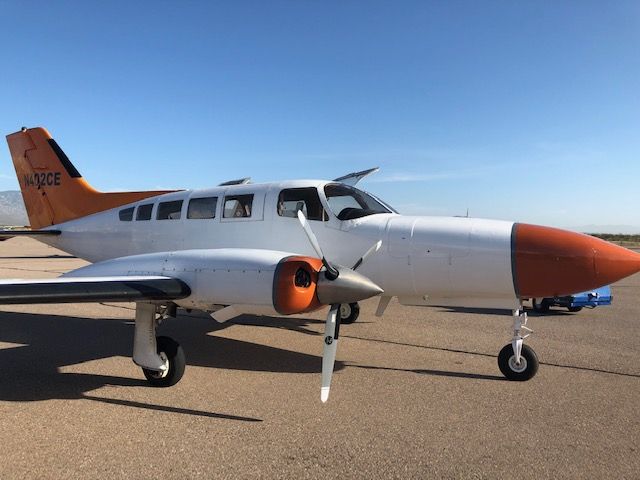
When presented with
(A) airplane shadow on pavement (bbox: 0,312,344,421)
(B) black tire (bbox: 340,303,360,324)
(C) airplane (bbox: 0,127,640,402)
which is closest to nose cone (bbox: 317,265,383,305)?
(C) airplane (bbox: 0,127,640,402)

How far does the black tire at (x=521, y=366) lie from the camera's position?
19.2 ft

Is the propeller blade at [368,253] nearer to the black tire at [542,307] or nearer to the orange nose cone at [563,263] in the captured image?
the orange nose cone at [563,263]

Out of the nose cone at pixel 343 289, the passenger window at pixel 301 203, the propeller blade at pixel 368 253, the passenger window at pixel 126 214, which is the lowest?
the nose cone at pixel 343 289

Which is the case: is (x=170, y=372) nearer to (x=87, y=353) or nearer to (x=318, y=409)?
(x=318, y=409)

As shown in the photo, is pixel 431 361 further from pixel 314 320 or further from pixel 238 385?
pixel 314 320

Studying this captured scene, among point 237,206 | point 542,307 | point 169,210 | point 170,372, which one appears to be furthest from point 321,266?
point 542,307

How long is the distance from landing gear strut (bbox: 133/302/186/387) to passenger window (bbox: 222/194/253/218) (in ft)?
6.77

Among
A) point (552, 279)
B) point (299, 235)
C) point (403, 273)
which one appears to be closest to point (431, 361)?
point (403, 273)

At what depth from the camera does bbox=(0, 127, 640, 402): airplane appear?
208 inches

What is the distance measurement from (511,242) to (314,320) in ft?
18.1

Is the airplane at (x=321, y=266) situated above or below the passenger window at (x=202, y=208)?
below

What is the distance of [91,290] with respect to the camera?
5336 mm

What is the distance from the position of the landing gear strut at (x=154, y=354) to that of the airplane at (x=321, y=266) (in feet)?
0.04

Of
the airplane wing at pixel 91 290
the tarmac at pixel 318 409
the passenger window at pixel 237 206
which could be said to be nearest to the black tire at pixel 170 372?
the tarmac at pixel 318 409
